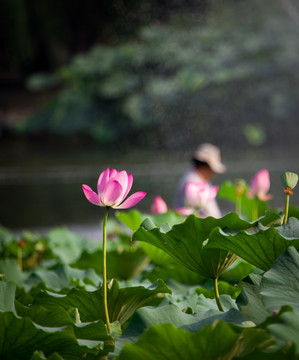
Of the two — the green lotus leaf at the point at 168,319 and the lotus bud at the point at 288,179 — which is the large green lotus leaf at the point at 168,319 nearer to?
the green lotus leaf at the point at 168,319

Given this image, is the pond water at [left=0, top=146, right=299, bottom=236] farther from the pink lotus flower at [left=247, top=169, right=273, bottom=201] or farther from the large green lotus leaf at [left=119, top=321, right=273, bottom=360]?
the large green lotus leaf at [left=119, top=321, right=273, bottom=360]

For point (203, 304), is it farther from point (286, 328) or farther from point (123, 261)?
point (123, 261)

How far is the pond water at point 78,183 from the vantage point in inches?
257

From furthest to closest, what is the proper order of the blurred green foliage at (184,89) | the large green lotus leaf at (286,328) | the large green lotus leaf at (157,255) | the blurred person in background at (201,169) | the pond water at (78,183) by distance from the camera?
1. the blurred green foliage at (184,89)
2. the pond water at (78,183)
3. the blurred person in background at (201,169)
4. the large green lotus leaf at (157,255)
5. the large green lotus leaf at (286,328)

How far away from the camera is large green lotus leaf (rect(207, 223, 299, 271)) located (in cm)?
63

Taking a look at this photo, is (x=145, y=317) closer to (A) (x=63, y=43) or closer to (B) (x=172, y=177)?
(B) (x=172, y=177)

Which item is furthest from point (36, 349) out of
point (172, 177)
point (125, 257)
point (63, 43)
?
point (63, 43)

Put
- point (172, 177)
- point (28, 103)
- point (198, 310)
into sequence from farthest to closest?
point (28, 103) < point (172, 177) < point (198, 310)

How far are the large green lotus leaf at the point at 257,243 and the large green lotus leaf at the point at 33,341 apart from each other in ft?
0.55

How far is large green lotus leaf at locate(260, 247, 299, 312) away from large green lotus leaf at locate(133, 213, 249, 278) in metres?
0.10

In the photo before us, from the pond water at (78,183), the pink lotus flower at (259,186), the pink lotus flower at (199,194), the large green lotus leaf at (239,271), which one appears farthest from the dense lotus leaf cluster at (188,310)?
the pond water at (78,183)

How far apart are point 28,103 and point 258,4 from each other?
7204mm

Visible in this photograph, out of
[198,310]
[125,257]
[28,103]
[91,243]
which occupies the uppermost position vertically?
[198,310]

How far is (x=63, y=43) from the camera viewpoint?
1756 centimetres
